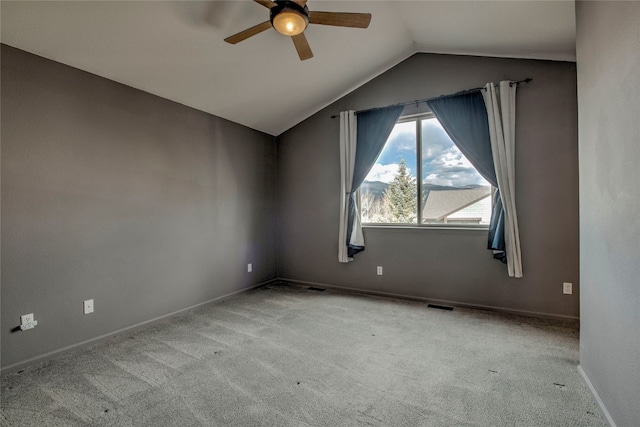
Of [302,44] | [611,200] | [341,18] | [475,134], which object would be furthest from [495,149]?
[302,44]

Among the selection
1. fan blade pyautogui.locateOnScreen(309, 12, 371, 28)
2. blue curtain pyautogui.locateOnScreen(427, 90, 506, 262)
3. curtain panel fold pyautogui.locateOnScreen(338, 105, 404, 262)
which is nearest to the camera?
fan blade pyautogui.locateOnScreen(309, 12, 371, 28)

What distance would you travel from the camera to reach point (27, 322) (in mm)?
2102

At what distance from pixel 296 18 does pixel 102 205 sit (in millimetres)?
2241

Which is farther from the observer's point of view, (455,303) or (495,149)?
(455,303)

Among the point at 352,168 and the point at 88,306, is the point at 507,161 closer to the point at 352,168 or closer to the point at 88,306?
the point at 352,168

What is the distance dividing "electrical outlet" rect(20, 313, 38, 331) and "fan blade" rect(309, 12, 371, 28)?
2922mm

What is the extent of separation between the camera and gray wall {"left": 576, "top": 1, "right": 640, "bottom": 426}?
123cm

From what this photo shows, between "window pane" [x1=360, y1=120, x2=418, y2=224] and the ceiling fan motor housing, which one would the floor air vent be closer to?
"window pane" [x1=360, y1=120, x2=418, y2=224]

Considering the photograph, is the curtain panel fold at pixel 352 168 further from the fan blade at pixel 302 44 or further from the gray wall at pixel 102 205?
the fan blade at pixel 302 44

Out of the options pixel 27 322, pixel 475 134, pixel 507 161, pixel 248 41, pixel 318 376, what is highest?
pixel 248 41

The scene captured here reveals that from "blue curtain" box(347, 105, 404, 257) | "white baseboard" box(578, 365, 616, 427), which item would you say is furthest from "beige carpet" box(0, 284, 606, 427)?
"blue curtain" box(347, 105, 404, 257)

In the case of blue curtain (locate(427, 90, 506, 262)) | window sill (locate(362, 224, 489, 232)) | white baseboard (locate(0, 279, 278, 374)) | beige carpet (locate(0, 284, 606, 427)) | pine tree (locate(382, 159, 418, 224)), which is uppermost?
blue curtain (locate(427, 90, 506, 262))

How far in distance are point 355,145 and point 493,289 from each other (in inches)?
93.8

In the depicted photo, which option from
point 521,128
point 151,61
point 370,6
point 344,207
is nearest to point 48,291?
point 151,61
